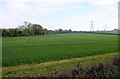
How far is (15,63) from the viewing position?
2400 centimetres

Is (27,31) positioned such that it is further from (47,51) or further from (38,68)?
(38,68)

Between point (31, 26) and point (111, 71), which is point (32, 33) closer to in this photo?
point (31, 26)

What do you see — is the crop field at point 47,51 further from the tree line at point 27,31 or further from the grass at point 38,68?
the tree line at point 27,31

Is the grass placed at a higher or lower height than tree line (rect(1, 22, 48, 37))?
lower

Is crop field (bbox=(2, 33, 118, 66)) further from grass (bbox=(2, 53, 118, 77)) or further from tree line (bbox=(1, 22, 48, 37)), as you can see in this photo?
tree line (bbox=(1, 22, 48, 37))

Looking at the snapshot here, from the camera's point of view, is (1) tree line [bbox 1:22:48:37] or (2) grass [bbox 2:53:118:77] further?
(1) tree line [bbox 1:22:48:37]

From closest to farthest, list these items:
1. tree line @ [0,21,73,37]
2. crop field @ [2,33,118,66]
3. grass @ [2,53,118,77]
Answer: grass @ [2,53,118,77] < crop field @ [2,33,118,66] < tree line @ [0,21,73,37]

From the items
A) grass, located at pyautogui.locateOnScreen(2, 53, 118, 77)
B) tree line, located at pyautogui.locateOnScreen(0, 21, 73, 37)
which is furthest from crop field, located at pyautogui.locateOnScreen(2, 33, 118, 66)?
tree line, located at pyautogui.locateOnScreen(0, 21, 73, 37)

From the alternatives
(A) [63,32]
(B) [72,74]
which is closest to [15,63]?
(B) [72,74]

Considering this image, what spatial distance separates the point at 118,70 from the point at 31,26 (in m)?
119

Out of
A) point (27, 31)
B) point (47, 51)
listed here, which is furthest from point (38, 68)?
point (27, 31)

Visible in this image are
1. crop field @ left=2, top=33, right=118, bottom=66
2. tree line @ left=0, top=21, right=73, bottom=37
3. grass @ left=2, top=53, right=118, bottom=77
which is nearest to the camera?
grass @ left=2, top=53, right=118, bottom=77

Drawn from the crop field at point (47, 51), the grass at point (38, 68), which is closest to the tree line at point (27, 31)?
the crop field at point (47, 51)

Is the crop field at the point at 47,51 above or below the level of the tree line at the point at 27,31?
below
